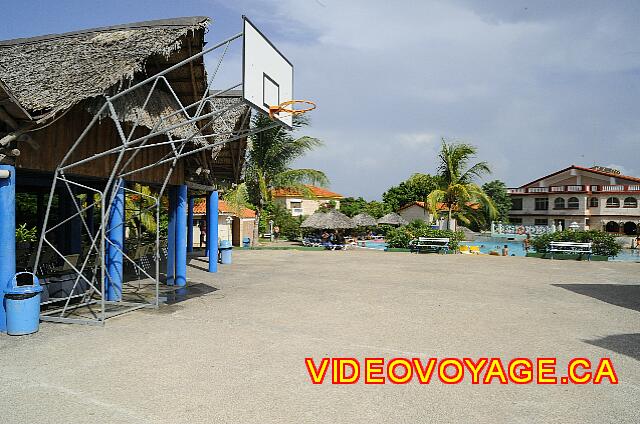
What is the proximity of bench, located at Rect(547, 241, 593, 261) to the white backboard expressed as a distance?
1770cm

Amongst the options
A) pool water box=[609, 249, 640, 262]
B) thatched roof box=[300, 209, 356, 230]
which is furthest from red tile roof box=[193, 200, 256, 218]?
pool water box=[609, 249, 640, 262]

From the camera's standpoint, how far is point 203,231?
2719cm

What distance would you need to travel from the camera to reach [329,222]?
96.0 feet

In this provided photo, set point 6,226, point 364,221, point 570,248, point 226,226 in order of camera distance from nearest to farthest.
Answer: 1. point 6,226
2. point 570,248
3. point 226,226
4. point 364,221

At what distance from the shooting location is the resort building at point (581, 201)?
4266cm

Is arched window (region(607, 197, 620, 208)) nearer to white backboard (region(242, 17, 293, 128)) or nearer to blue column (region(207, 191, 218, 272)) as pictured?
blue column (region(207, 191, 218, 272))

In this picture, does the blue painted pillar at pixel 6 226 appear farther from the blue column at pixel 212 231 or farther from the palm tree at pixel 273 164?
the palm tree at pixel 273 164

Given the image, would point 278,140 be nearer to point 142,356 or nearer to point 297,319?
point 297,319

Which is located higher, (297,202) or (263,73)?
(263,73)

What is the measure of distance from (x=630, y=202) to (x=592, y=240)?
25.0m

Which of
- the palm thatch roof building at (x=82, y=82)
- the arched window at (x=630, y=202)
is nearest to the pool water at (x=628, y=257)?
the arched window at (x=630, y=202)

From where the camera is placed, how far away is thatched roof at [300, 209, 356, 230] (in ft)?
95.8

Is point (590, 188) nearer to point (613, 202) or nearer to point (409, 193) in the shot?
point (613, 202)

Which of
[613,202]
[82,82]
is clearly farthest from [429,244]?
[613,202]
